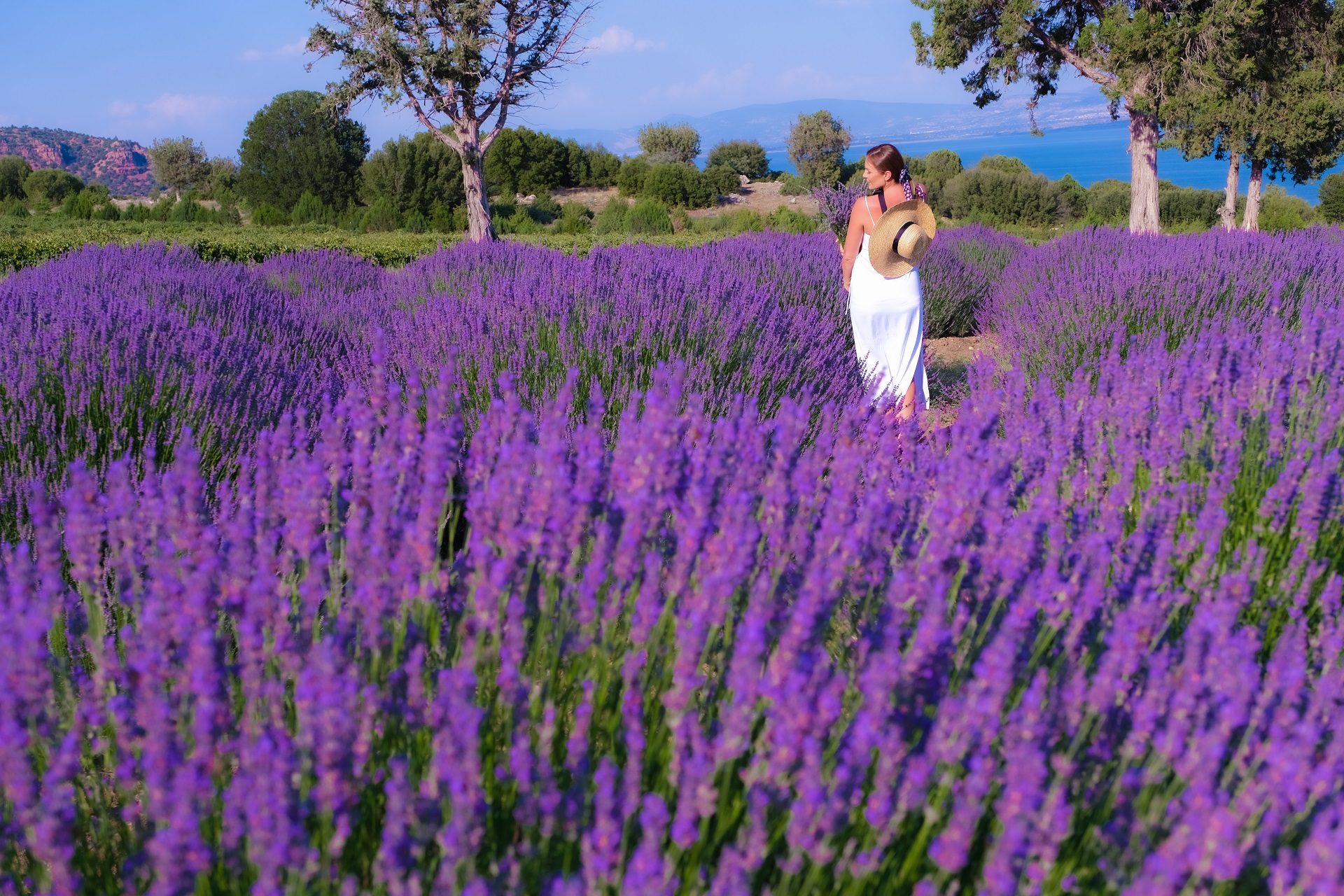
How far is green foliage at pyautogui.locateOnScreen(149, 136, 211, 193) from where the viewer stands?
39312 millimetres

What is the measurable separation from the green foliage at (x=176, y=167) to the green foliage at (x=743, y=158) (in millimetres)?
22435

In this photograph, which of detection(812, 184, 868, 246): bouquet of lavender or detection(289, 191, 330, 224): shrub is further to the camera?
detection(289, 191, 330, 224): shrub

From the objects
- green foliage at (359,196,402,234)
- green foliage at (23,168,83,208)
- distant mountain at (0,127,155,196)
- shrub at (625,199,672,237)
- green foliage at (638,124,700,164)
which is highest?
distant mountain at (0,127,155,196)

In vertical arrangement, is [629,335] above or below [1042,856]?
above

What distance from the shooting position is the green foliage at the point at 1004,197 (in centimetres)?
2881

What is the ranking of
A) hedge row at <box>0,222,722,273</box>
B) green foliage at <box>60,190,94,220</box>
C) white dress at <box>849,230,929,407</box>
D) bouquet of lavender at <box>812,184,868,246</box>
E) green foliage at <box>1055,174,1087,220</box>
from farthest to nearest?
1. green foliage at <box>1055,174,1087,220</box>
2. green foliage at <box>60,190,94,220</box>
3. bouquet of lavender at <box>812,184,868,246</box>
4. hedge row at <box>0,222,722,273</box>
5. white dress at <box>849,230,929,407</box>

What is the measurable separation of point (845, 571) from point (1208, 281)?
5.66 m

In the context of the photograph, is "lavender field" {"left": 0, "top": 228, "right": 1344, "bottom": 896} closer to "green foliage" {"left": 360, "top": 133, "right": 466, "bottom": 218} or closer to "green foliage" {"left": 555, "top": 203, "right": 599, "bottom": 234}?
"green foliage" {"left": 555, "top": 203, "right": 599, "bottom": 234}

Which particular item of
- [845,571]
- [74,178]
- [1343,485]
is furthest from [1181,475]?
[74,178]

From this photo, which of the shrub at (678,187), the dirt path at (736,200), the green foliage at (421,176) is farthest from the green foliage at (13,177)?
the shrub at (678,187)

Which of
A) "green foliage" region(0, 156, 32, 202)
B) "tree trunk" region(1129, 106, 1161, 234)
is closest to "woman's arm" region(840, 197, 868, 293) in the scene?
"tree trunk" region(1129, 106, 1161, 234)

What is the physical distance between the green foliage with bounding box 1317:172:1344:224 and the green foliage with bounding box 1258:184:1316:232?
39 cm

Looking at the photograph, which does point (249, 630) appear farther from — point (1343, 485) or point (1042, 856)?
point (1343, 485)

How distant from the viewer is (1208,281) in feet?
19.0
